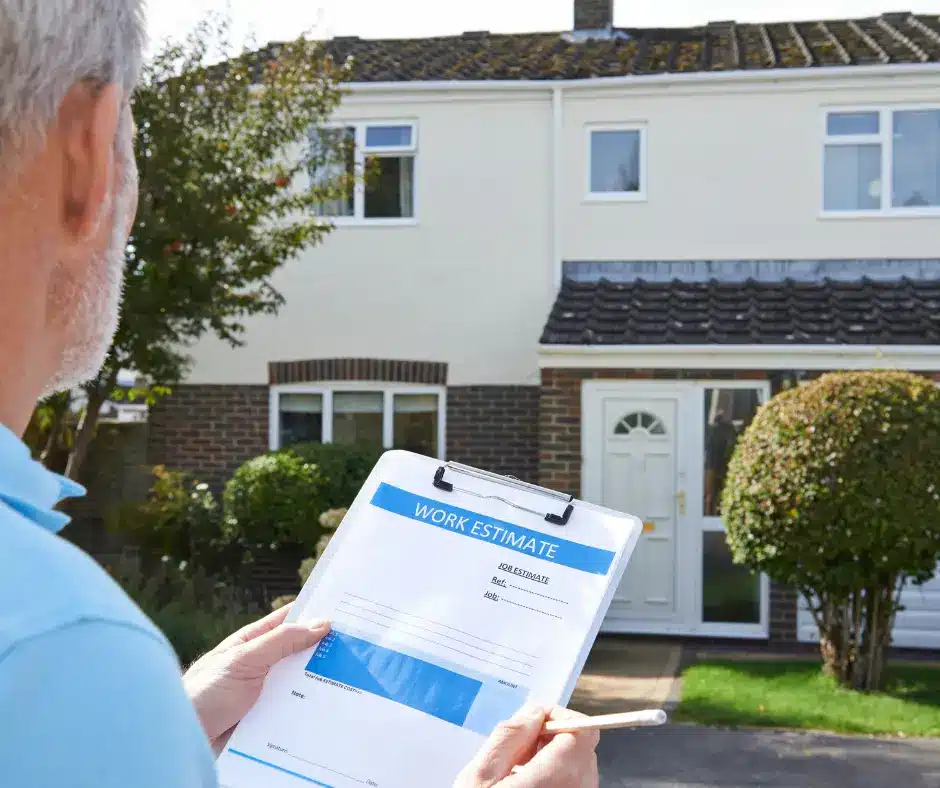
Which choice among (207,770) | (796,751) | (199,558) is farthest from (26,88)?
(199,558)

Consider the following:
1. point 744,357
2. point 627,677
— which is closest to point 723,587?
point 627,677

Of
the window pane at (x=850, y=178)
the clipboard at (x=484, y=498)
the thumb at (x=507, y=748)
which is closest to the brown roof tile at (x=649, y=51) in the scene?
the window pane at (x=850, y=178)

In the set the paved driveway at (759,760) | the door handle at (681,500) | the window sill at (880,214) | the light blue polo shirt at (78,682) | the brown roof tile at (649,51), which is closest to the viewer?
the light blue polo shirt at (78,682)

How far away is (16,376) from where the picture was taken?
36.3 inches

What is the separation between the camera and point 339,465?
36.6 ft

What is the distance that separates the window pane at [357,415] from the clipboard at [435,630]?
10427 mm

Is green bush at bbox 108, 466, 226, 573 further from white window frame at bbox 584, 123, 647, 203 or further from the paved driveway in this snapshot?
the paved driveway

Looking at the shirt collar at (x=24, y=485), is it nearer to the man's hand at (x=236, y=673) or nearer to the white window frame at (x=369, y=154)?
the man's hand at (x=236, y=673)

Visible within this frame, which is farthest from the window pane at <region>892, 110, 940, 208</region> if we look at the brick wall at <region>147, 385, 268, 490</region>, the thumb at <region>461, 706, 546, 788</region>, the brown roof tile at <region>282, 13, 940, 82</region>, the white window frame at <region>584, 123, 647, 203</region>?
the thumb at <region>461, 706, 546, 788</region>

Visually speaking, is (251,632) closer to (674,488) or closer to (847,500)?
(847,500)

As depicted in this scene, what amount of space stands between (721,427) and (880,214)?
2.90 metres

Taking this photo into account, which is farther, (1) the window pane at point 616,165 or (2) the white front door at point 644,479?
(1) the window pane at point 616,165

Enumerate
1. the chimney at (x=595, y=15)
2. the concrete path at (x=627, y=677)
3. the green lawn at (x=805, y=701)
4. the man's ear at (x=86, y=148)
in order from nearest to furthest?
1. the man's ear at (x=86, y=148)
2. the green lawn at (x=805, y=701)
3. the concrete path at (x=627, y=677)
4. the chimney at (x=595, y=15)

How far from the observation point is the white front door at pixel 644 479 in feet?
35.7
